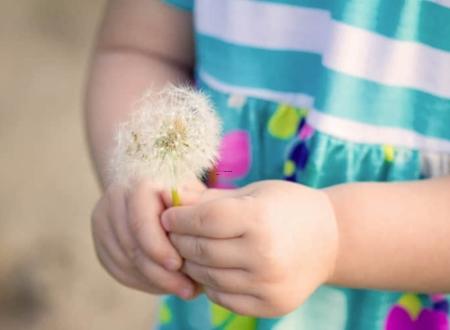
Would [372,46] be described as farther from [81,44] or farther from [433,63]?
[81,44]

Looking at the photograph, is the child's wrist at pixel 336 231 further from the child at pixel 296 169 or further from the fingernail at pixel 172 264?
the fingernail at pixel 172 264

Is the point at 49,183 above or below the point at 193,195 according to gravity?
below

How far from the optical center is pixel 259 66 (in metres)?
0.83

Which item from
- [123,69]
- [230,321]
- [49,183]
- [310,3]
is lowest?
[49,183]

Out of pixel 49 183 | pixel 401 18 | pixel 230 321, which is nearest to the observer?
pixel 401 18

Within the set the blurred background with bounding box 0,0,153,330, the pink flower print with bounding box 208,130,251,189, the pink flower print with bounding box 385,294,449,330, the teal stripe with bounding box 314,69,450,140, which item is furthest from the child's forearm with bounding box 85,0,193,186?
the blurred background with bounding box 0,0,153,330

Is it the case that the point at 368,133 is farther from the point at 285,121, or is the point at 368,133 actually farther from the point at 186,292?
the point at 186,292

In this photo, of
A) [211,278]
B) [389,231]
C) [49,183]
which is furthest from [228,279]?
[49,183]

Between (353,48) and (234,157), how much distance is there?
160mm

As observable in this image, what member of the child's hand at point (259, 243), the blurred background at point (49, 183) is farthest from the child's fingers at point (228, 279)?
the blurred background at point (49, 183)

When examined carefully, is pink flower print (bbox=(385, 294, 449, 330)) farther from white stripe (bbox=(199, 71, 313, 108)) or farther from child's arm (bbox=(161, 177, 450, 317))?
white stripe (bbox=(199, 71, 313, 108))

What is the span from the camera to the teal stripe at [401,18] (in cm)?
73

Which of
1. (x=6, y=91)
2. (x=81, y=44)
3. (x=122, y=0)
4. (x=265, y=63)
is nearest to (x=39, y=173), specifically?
(x=6, y=91)

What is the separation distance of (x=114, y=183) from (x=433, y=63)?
0.28m
